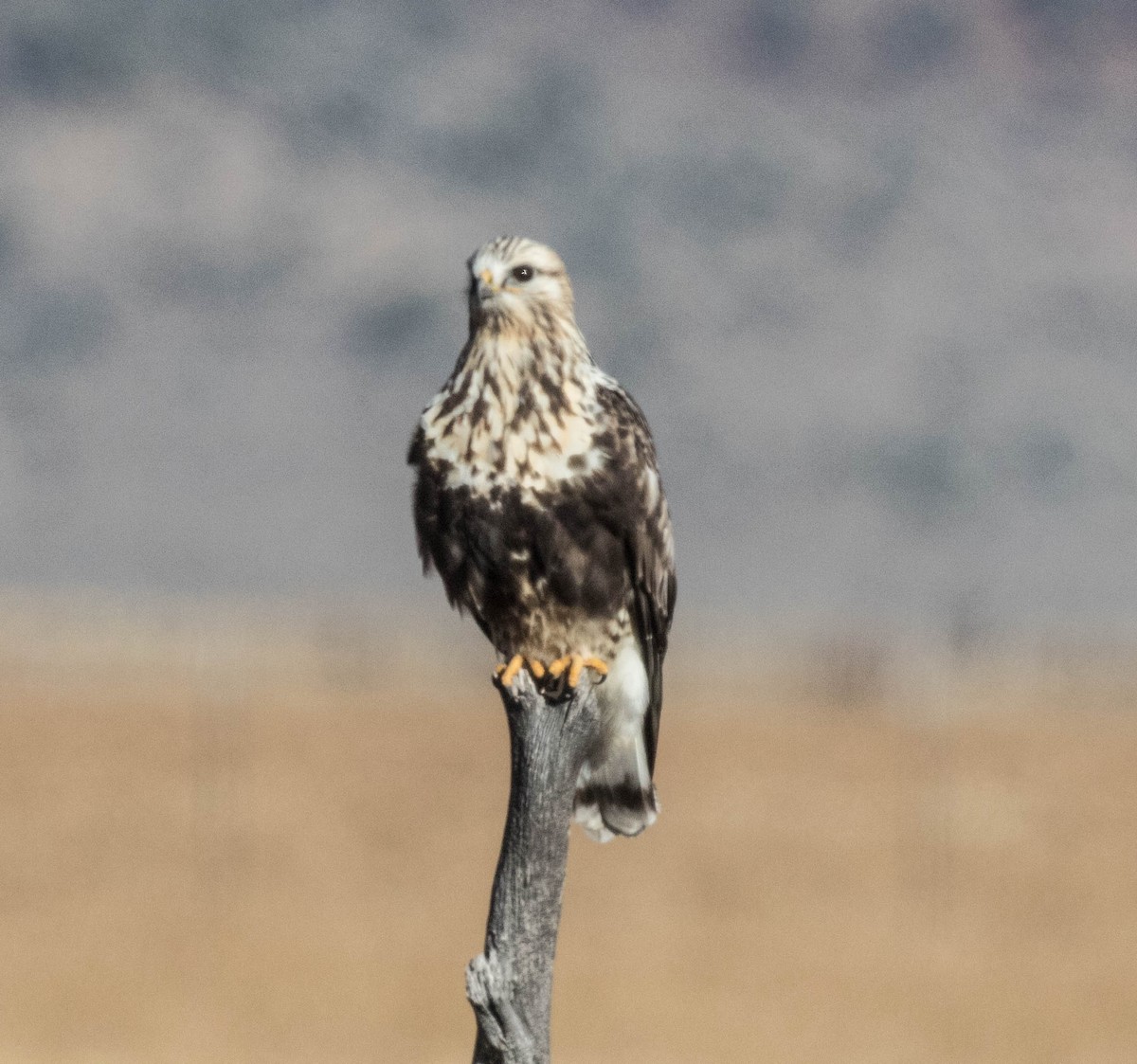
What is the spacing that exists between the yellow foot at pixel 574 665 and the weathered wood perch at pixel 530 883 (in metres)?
0.94

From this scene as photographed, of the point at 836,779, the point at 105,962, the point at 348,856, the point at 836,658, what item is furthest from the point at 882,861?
the point at 836,658

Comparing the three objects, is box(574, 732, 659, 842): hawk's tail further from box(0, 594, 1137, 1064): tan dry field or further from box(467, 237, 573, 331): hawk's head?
box(0, 594, 1137, 1064): tan dry field

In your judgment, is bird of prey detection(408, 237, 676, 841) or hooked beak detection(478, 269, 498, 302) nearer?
bird of prey detection(408, 237, 676, 841)

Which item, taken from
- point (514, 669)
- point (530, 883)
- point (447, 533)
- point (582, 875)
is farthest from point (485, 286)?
point (582, 875)

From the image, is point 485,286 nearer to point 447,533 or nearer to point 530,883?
point 447,533

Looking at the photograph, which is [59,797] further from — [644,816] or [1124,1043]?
[644,816]

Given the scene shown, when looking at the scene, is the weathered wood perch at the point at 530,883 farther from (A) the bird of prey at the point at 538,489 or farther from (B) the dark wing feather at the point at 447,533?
(B) the dark wing feather at the point at 447,533

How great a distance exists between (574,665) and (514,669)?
31cm

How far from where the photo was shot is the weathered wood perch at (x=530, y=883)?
6.41m

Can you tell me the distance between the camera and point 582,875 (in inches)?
1463

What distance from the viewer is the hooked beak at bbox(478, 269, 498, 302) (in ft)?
25.3

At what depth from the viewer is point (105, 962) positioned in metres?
32.0

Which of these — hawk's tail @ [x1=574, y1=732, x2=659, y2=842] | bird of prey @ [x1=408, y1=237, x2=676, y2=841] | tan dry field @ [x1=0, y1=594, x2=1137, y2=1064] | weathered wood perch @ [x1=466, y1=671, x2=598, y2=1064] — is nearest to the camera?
weathered wood perch @ [x1=466, y1=671, x2=598, y2=1064]

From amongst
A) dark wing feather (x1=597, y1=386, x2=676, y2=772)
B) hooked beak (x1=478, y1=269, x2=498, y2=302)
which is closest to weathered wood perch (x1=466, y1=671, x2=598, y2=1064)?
dark wing feather (x1=597, y1=386, x2=676, y2=772)
